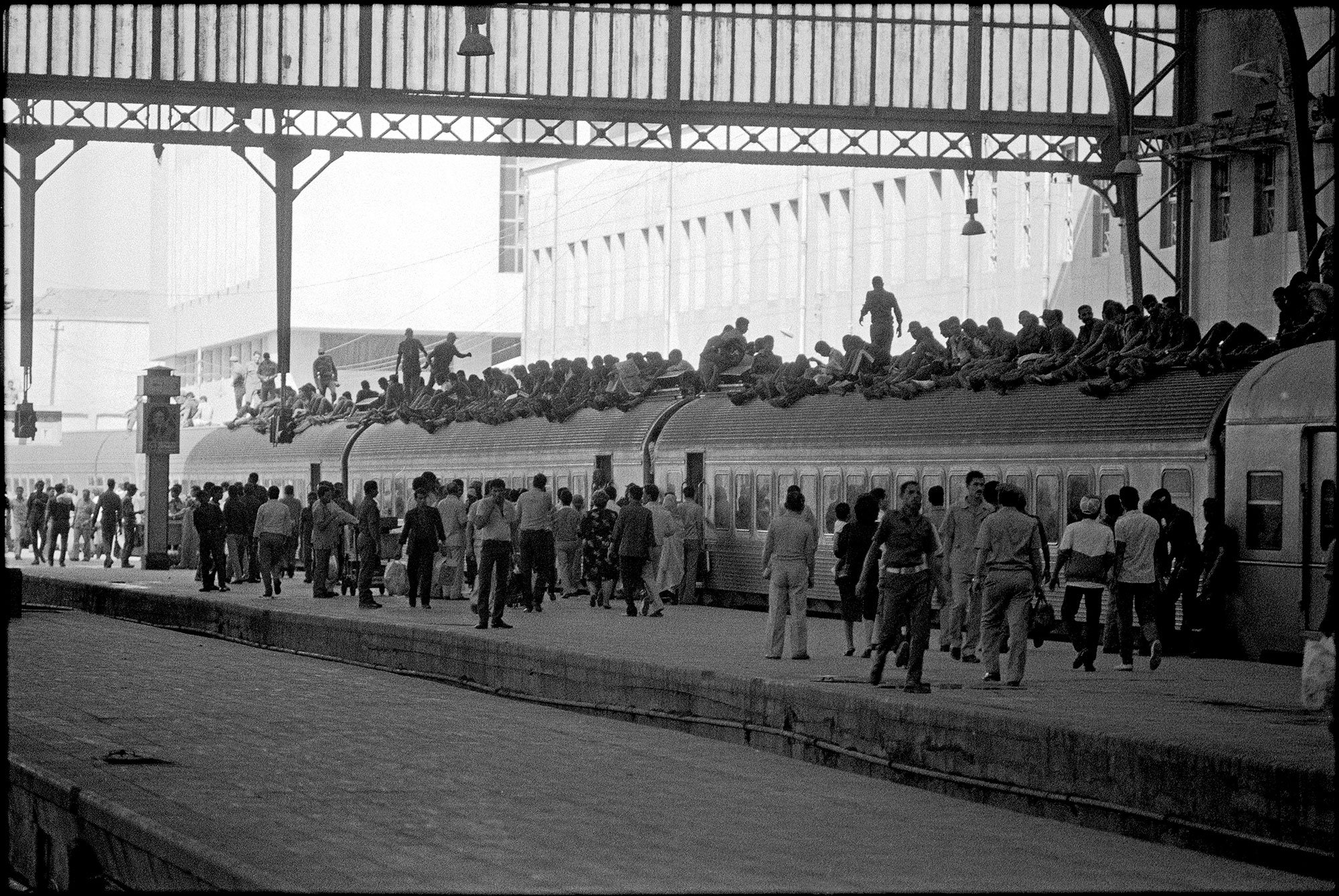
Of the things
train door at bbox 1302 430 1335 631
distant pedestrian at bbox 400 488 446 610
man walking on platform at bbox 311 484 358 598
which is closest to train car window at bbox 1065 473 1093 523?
train door at bbox 1302 430 1335 631

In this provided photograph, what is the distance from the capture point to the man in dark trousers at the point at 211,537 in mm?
31375

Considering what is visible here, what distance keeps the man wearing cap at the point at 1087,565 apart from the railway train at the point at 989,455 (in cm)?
198

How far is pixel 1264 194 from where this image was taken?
3803 centimetres

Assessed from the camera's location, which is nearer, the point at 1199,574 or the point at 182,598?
the point at 1199,574

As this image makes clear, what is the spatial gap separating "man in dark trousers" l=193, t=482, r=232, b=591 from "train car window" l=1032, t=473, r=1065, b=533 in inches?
503

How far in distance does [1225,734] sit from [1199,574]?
7.21 m

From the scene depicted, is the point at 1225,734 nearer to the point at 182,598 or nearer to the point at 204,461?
the point at 182,598

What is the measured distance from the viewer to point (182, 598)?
30.4 metres

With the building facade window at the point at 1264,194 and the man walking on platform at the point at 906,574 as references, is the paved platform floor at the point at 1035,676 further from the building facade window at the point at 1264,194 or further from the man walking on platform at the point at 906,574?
the building facade window at the point at 1264,194

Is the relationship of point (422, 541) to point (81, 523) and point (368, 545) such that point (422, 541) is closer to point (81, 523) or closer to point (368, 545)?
point (368, 545)

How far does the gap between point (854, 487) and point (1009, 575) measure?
1064 cm

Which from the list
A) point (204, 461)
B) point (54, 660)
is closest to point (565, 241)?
point (204, 461)

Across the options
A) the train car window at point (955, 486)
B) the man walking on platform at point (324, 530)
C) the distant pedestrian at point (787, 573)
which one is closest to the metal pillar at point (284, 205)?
the man walking on platform at point (324, 530)

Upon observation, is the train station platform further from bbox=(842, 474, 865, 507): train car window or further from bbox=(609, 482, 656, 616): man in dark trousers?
bbox=(842, 474, 865, 507): train car window
